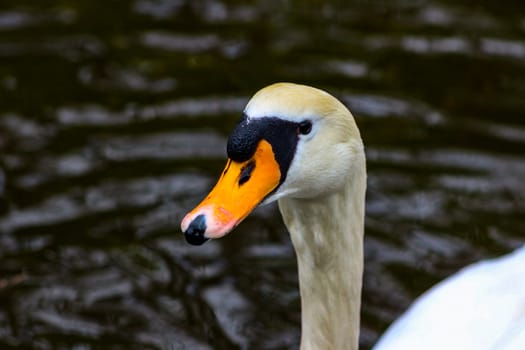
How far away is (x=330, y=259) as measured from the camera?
3.64 metres

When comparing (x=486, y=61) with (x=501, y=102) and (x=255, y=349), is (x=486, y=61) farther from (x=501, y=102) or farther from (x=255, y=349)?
(x=255, y=349)

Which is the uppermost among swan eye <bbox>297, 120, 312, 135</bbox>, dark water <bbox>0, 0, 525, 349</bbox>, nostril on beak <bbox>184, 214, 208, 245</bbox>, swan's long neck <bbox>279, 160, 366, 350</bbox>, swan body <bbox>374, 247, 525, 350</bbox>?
swan eye <bbox>297, 120, 312, 135</bbox>

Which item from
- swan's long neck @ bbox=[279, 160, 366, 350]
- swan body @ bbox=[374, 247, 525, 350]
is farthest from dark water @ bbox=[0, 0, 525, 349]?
swan's long neck @ bbox=[279, 160, 366, 350]

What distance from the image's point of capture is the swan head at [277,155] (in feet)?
10.1

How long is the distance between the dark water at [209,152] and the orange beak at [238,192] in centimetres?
171

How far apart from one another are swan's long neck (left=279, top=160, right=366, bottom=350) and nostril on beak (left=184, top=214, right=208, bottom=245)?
0.53 metres

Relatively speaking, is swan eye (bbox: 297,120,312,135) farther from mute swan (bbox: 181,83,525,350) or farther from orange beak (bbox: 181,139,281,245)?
orange beak (bbox: 181,139,281,245)

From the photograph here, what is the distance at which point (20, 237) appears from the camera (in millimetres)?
5418

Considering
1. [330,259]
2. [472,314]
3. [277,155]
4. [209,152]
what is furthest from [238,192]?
[209,152]

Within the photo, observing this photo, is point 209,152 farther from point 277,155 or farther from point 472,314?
point 277,155

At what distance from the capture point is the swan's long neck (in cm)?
347

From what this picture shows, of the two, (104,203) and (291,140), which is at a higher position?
(291,140)

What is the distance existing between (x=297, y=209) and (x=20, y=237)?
234cm

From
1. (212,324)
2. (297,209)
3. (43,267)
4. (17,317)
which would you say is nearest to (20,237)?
(43,267)
